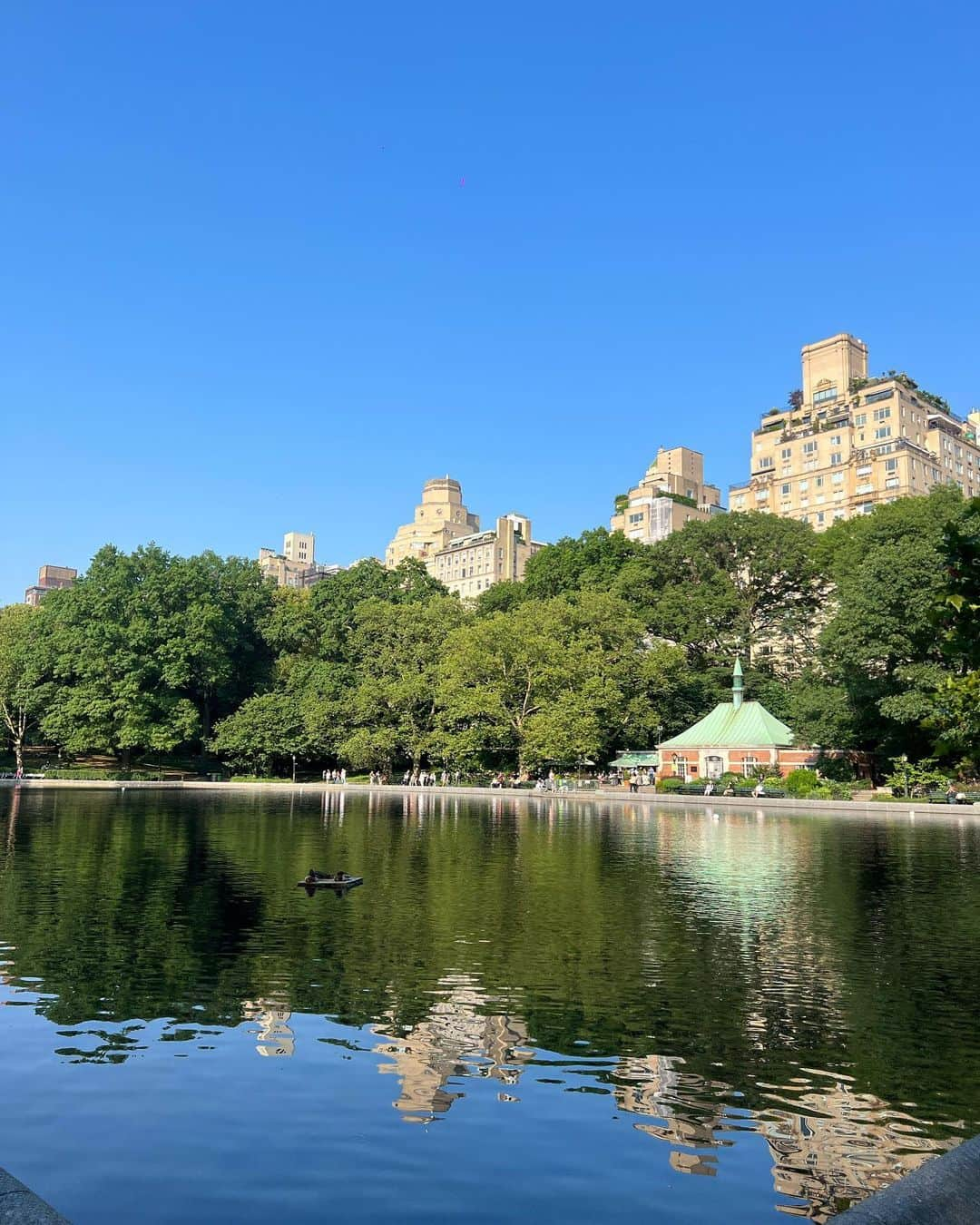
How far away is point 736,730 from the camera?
239ft

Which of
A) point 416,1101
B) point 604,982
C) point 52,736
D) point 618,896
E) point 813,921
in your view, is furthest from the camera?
point 52,736

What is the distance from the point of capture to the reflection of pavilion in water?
815 centimetres

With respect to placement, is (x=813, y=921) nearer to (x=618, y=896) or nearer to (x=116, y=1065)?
(x=618, y=896)

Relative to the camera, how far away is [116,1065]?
10938 mm

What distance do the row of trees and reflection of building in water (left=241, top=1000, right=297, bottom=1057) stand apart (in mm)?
55873

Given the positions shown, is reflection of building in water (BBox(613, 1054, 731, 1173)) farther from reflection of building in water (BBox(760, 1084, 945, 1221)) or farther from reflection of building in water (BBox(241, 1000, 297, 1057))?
reflection of building in water (BBox(241, 1000, 297, 1057))

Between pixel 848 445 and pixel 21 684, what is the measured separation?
97.0m

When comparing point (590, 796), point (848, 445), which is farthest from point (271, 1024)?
point (848, 445)

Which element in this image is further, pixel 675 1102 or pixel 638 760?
pixel 638 760

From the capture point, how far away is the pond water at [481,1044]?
8.26 m

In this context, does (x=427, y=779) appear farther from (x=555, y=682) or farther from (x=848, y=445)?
(x=848, y=445)

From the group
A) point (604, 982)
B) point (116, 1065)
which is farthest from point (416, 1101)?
point (604, 982)

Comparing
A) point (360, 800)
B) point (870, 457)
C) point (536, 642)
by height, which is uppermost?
point (870, 457)

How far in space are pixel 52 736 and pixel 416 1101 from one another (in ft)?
283
